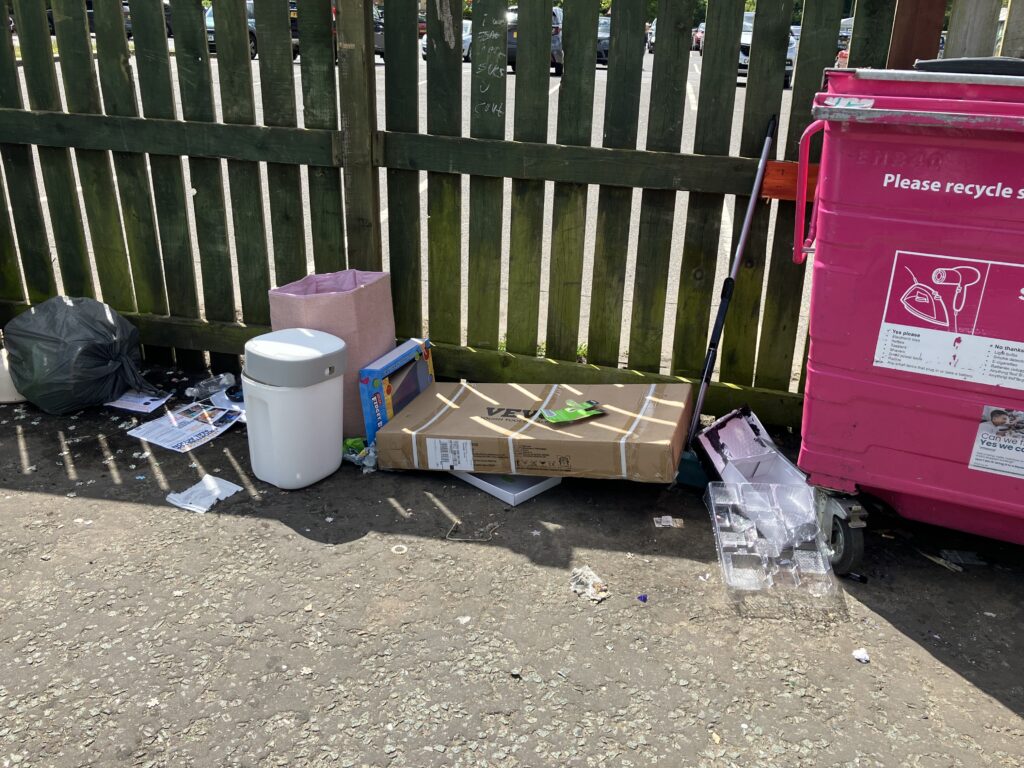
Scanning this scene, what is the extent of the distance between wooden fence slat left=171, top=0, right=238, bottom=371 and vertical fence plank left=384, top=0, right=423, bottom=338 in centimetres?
87

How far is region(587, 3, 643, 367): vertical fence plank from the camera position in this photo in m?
3.67

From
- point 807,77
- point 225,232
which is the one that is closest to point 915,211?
point 807,77

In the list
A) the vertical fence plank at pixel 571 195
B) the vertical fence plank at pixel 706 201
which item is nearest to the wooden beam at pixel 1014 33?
the vertical fence plank at pixel 706 201

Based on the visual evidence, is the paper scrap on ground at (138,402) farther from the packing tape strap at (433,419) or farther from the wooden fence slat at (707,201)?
the wooden fence slat at (707,201)

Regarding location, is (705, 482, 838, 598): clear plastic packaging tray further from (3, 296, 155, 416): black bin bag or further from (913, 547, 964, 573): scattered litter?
(3, 296, 155, 416): black bin bag

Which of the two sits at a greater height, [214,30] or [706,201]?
[214,30]

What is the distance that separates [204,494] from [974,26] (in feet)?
11.5

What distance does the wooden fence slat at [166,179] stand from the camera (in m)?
4.16

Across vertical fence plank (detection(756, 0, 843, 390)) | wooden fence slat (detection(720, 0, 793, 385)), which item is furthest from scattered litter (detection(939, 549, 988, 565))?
wooden fence slat (detection(720, 0, 793, 385))

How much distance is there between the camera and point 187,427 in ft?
13.6

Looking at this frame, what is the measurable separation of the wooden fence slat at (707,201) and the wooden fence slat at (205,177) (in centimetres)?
216

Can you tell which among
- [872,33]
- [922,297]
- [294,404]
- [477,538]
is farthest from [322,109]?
[922,297]

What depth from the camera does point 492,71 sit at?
386 cm

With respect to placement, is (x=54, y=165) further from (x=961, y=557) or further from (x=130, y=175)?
(x=961, y=557)
